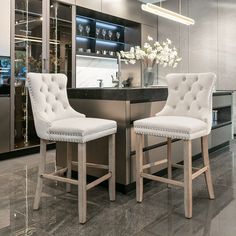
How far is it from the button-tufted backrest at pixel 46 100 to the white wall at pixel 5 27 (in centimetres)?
165

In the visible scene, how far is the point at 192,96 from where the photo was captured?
94.6 inches

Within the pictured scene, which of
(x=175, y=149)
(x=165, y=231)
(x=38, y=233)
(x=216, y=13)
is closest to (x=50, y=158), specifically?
(x=175, y=149)

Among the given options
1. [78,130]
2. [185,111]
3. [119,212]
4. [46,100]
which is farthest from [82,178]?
[185,111]

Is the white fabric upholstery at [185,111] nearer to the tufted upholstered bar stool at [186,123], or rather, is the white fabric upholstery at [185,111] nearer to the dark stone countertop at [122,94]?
the tufted upholstered bar stool at [186,123]

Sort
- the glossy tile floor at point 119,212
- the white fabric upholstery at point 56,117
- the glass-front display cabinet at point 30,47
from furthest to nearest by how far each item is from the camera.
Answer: the glass-front display cabinet at point 30,47, the white fabric upholstery at point 56,117, the glossy tile floor at point 119,212

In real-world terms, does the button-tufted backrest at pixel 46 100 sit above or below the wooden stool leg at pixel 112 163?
above

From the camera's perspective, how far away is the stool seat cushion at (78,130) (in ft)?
6.28

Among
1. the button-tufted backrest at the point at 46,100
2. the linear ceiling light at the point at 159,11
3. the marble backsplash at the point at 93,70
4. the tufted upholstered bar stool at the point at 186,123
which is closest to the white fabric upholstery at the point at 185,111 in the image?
the tufted upholstered bar stool at the point at 186,123

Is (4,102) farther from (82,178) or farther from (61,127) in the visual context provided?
(82,178)

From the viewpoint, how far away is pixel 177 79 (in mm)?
2512

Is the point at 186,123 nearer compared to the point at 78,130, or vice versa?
the point at 78,130

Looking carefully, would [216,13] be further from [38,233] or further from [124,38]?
[38,233]

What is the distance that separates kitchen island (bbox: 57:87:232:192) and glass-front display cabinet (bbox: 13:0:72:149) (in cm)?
127

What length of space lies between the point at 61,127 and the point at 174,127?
→ 810mm
